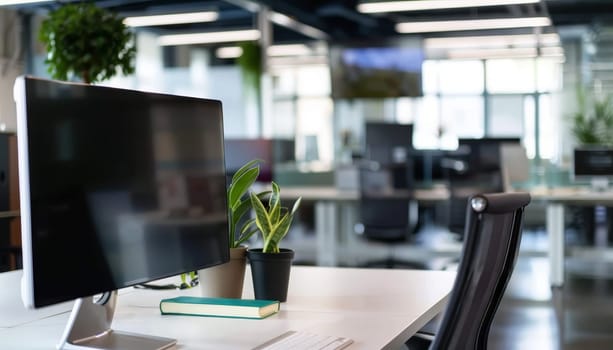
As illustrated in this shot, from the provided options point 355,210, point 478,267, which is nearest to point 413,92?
point 355,210

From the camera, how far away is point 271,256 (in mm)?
2242

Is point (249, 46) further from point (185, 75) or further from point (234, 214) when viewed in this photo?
point (234, 214)

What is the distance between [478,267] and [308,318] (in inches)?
22.7

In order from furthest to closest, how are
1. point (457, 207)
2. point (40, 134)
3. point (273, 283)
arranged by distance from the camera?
point (457, 207), point (273, 283), point (40, 134)

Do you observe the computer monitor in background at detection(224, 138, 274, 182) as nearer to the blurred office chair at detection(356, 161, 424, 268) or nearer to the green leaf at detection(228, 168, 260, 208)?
the blurred office chair at detection(356, 161, 424, 268)

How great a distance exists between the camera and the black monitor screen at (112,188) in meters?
1.38

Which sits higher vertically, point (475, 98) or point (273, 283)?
point (475, 98)

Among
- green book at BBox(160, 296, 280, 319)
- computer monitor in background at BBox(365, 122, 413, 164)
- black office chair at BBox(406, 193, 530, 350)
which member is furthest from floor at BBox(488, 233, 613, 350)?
black office chair at BBox(406, 193, 530, 350)

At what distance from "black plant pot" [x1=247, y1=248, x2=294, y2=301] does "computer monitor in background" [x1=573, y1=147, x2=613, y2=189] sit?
6547mm

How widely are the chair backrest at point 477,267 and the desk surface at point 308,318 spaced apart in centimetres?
18

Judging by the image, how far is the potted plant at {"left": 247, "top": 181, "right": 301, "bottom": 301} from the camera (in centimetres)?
223

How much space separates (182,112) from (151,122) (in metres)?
0.15

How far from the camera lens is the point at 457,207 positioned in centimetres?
735

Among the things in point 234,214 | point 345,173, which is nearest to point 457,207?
point 345,173
